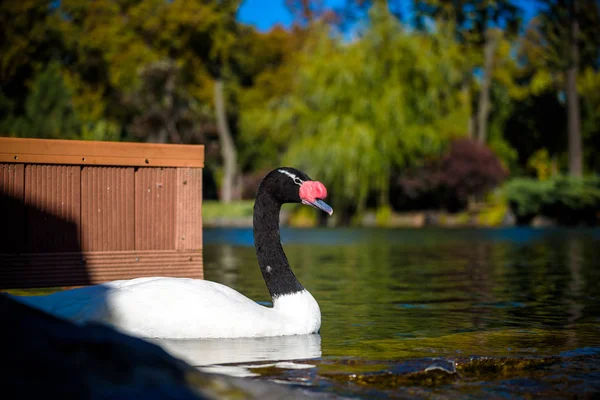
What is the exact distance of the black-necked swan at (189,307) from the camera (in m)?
6.62

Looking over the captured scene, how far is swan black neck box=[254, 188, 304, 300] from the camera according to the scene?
7500 mm

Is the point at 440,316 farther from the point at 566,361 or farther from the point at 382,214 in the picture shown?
the point at 382,214

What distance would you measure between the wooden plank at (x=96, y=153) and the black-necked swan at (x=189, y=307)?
1.89 meters

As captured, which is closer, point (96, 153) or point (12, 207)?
point (12, 207)

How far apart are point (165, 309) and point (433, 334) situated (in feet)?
8.17

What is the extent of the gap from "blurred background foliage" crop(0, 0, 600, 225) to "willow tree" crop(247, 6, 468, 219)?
8 centimetres

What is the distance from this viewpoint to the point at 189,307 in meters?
6.78

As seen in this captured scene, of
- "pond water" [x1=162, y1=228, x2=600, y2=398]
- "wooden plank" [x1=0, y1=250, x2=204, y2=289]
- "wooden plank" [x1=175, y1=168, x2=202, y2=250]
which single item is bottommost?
"pond water" [x1=162, y1=228, x2=600, y2=398]

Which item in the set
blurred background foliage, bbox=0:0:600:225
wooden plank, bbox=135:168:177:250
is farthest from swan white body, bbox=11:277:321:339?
blurred background foliage, bbox=0:0:600:225

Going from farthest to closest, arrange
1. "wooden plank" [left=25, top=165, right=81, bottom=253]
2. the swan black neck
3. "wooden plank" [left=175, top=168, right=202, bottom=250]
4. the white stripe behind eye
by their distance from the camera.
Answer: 1. "wooden plank" [left=175, top=168, right=202, bottom=250]
2. "wooden plank" [left=25, top=165, right=81, bottom=253]
3. the white stripe behind eye
4. the swan black neck

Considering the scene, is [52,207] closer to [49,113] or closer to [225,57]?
[49,113]

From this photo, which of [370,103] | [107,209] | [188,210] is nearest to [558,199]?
[370,103]

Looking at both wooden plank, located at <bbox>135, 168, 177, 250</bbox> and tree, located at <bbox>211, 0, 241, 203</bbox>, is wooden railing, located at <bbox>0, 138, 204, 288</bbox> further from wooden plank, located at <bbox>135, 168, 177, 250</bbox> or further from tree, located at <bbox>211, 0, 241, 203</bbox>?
tree, located at <bbox>211, 0, 241, 203</bbox>

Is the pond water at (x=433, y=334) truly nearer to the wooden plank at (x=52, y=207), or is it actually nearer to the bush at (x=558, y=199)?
the wooden plank at (x=52, y=207)
